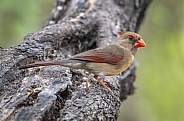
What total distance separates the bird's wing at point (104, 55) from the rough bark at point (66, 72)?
16 centimetres

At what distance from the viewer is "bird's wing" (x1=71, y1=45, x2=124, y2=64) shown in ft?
14.2

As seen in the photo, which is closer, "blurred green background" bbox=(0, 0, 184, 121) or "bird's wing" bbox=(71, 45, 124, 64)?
"bird's wing" bbox=(71, 45, 124, 64)

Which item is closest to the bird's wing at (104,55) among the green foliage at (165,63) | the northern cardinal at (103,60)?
the northern cardinal at (103,60)

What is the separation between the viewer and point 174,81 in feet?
23.9

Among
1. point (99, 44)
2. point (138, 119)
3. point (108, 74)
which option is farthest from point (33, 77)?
point (138, 119)

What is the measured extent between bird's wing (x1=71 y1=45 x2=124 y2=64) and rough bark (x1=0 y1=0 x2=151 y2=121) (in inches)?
6.2

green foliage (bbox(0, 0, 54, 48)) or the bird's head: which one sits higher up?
green foliage (bbox(0, 0, 54, 48))

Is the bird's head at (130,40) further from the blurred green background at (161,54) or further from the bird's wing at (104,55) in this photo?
the blurred green background at (161,54)

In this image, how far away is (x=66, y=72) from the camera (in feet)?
13.1

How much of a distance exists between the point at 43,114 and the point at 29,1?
145 inches

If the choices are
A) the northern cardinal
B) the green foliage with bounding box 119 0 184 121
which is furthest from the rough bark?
the green foliage with bounding box 119 0 184 121

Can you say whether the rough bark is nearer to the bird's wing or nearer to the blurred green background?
the bird's wing

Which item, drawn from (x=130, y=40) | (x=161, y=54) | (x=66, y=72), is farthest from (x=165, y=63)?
(x=66, y=72)

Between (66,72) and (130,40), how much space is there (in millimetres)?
1318
